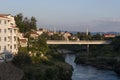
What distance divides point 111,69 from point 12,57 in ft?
114

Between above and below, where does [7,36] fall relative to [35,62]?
above

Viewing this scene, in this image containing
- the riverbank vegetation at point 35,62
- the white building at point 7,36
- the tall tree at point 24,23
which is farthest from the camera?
the tall tree at point 24,23

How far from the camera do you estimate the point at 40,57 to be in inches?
2233

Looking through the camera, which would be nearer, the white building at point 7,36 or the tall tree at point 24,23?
the white building at point 7,36

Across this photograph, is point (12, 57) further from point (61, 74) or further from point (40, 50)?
point (40, 50)

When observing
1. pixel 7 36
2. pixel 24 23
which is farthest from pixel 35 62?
pixel 24 23

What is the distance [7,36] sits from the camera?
5172cm

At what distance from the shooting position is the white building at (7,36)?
166 ft

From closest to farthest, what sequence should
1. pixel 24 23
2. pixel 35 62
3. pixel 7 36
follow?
1. pixel 7 36
2. pixel 35 62
3. pixel 24 23

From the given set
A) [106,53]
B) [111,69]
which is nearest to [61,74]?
[111,69]

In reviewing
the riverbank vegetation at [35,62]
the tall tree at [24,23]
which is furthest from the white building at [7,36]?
the tall tree at [24,23]

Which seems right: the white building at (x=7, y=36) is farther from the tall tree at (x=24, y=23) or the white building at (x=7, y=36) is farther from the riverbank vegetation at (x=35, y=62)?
the tall tree at (x=24, y=23)

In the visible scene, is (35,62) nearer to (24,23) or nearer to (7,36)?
(7,36)

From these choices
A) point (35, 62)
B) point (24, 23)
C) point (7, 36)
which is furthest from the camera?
point (24, 23)
